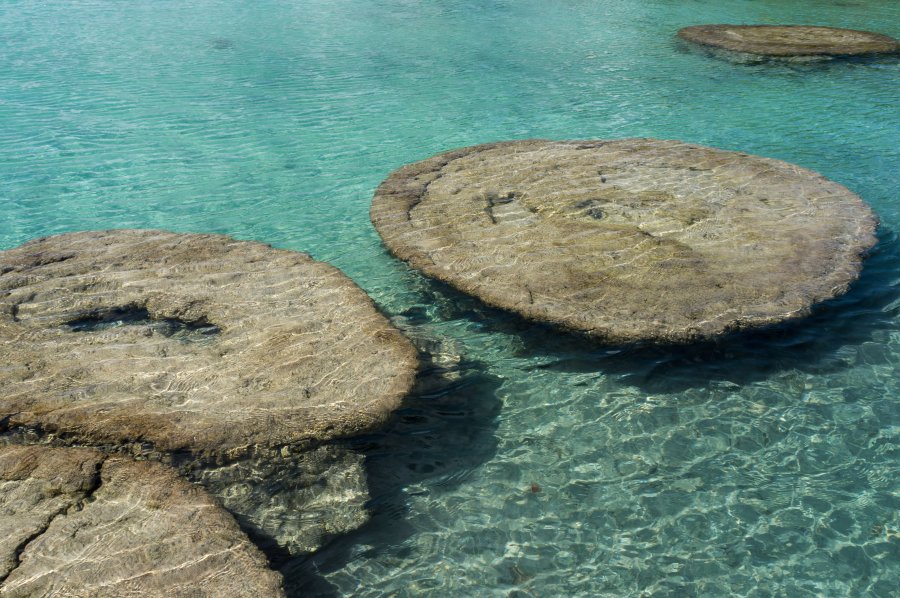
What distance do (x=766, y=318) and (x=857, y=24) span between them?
11.7 meters

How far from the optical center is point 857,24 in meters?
13.5

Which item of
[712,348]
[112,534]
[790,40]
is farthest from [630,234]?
[790,40]

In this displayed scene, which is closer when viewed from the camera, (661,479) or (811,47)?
(661,479)

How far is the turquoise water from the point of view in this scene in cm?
333

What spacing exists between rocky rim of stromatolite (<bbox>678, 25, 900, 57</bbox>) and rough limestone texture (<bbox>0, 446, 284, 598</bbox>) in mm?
11279

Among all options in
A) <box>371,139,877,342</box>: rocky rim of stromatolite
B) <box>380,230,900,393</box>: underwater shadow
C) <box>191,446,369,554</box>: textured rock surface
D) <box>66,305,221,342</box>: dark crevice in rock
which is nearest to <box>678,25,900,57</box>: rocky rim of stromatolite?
<box>371,139,877,342</box>: rocky rim of stromatolite

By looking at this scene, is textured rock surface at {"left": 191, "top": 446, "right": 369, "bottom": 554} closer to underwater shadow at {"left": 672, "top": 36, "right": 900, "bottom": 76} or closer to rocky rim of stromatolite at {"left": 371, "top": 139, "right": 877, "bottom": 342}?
rocky rim of stromatolite at {"left": 371, "top": 139, "right": 877, "bottom": 342}

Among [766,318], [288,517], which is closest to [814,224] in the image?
[766,318]

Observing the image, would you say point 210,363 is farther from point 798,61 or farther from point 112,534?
point 798,61

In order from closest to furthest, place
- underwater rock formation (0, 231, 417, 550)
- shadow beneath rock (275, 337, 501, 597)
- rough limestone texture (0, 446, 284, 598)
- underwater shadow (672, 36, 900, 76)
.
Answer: rough limestone texture (0, 446, 284, 598)
shadow beneath rock (275, 337, 501, 597)
underwater rock formation (0, 231, 417, 550)
underwater shadow (672, 36, 900, 76)

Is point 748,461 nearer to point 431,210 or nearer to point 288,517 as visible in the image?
point 288,517

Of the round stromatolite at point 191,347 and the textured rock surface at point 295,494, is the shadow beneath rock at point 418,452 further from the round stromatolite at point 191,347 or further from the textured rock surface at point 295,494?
the round stromatolite at point 191,347

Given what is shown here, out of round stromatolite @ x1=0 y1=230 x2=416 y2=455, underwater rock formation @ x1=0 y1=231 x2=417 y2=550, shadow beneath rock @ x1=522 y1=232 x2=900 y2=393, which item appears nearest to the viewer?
underwater rock formation @ x1=0 y1=231 x2=417 y2=550

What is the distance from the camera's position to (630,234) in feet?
18.0
